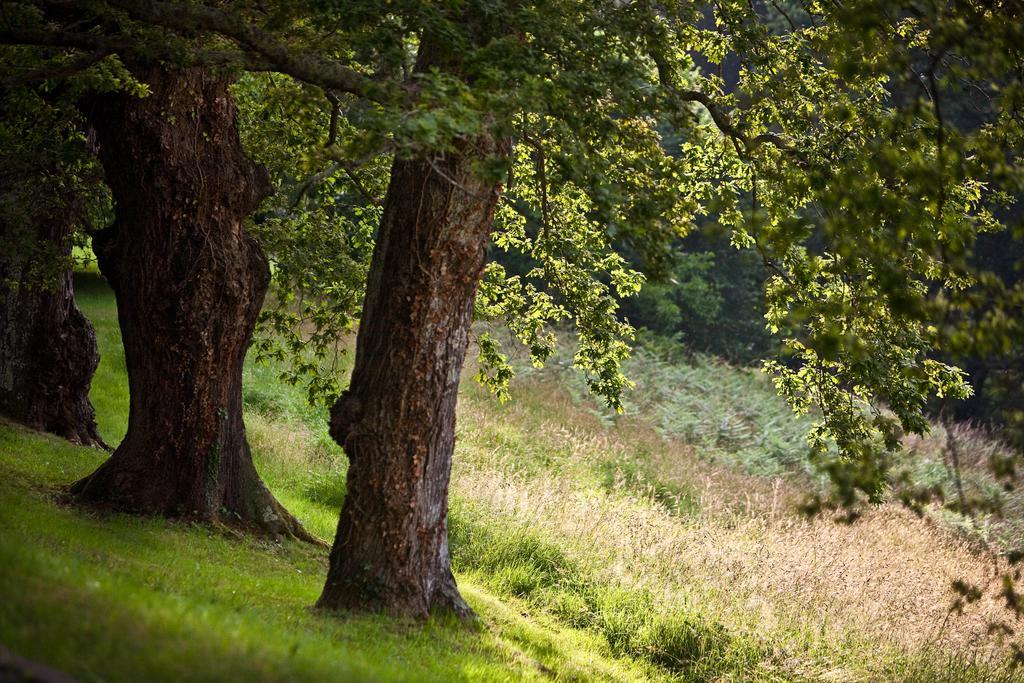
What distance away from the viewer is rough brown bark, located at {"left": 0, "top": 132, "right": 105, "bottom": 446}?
12.4 meters

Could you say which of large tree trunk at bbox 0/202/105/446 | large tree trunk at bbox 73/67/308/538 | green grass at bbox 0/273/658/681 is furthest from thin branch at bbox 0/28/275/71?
large tree trunk at bbox 0/202/105/446

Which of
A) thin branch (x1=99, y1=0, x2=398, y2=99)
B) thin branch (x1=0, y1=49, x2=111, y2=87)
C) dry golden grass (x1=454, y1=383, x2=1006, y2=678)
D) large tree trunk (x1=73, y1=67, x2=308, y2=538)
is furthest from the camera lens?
dry golden grass (x1=454, y1=383, x2=1006, y2=678)

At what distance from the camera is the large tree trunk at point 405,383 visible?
8258mm

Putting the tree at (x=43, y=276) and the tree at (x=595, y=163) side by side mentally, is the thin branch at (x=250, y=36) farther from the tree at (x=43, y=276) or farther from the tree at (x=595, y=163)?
the tree at (x=43, y=276)

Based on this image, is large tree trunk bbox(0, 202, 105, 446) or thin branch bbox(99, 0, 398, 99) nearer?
thin branch bbox(99, 0, 398, 99)

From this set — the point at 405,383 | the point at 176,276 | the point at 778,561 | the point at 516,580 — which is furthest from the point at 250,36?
the point at 778,561

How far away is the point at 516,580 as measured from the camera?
1216 cm

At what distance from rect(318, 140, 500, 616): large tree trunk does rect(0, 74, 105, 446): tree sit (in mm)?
4353

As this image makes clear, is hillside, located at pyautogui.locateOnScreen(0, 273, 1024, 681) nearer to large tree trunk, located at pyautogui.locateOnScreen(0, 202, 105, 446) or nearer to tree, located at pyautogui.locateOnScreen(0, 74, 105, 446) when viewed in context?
large tree trunk, located at pyautogui.locateOnScreen(0, 202, 105, 446)

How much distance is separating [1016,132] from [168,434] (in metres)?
8.42

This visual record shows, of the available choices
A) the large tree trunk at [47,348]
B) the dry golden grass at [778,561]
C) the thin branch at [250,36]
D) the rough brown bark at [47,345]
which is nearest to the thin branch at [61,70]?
the thin branch at [250,36]

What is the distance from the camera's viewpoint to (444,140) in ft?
20.3

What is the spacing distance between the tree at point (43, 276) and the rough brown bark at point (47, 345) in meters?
0.01

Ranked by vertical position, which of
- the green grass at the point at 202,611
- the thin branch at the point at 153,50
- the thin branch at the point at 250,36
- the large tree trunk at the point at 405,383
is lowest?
the green grass at the point at 202,611
